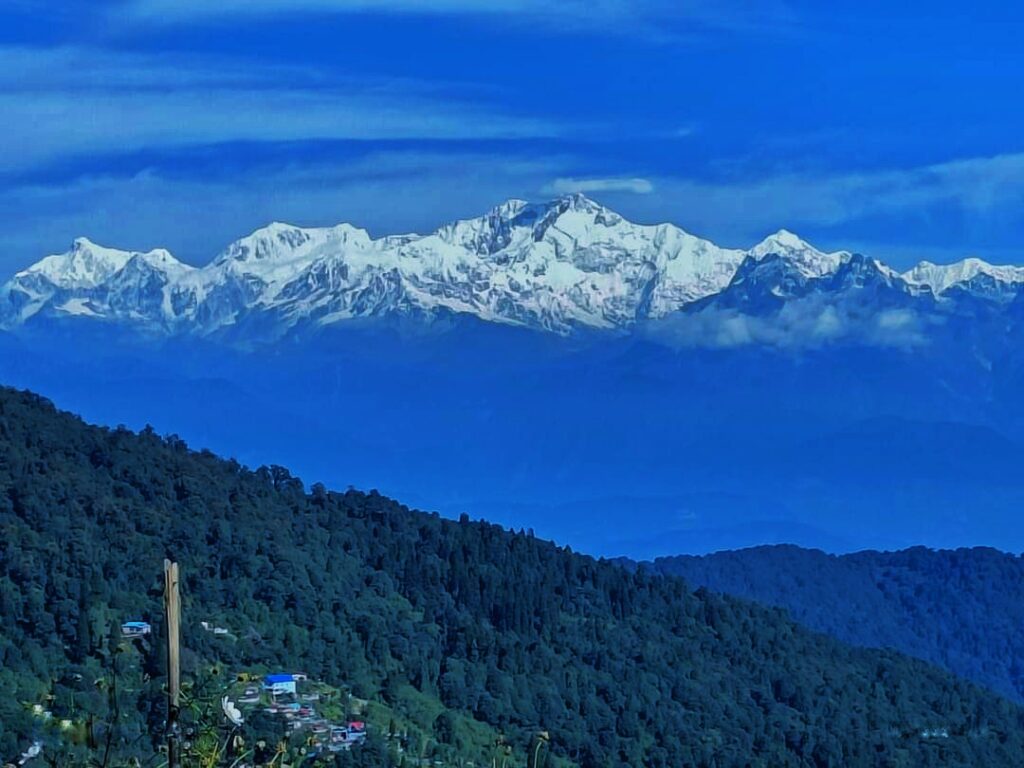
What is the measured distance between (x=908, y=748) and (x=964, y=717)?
423 inches

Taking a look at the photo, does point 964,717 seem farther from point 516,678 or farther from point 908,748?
point 516,678

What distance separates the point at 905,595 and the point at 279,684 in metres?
104

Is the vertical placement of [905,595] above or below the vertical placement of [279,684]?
above

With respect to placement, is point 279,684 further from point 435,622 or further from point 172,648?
point 172,648

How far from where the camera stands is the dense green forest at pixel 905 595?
160750 mm

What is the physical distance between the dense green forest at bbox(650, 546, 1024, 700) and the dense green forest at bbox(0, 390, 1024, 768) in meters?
44.8

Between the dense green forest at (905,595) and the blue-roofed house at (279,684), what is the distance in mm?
85467

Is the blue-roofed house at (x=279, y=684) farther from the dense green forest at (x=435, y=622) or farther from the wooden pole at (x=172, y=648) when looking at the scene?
the wooden pole at (x=172, y=648)

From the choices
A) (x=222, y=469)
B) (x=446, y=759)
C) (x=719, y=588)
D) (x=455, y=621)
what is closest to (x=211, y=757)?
(x=446, y=759)

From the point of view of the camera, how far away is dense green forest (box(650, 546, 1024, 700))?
160750 mm

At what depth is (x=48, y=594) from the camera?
7638cm

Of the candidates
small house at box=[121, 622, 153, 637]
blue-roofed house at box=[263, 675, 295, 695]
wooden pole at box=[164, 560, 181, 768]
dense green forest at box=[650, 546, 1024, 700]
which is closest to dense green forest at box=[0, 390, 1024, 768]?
small house at box=[121, 622, 153, 637]

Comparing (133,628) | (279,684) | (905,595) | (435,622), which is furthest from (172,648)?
(905,595)

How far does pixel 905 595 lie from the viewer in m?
170
